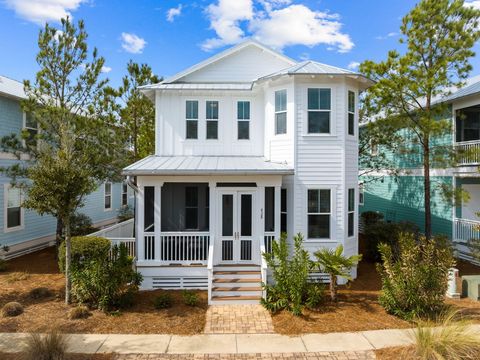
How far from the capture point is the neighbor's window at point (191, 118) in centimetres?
1326

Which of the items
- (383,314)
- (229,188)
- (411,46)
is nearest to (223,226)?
(229,188)

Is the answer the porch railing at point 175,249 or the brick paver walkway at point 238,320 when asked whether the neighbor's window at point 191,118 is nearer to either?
the porch railing at point 175,249

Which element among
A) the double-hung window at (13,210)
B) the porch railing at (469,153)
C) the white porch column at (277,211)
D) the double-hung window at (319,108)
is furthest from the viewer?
the double-hung window at (13,210)

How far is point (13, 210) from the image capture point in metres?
15.0

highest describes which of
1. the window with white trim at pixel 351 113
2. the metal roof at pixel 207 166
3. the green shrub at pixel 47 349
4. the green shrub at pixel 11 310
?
the window with white trim at pixel 351 113

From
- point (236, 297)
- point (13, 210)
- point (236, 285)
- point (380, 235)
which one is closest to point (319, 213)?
point (236, 285)

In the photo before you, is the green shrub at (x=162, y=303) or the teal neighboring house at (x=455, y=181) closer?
the green shrub at (x=162, y=303)

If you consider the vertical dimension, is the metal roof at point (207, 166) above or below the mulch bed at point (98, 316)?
above

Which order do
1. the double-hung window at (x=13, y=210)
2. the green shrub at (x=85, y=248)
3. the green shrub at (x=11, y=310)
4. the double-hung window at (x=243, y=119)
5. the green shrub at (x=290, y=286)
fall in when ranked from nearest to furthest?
1. the green shrub at (x=11, y=310)
2. the green shrub at (x=290, y=286)
3. the green shrub at (x=85, y=248)
4. the double-hung window at (x=243, y=119)
5. the double-hung window at (x=13, y=210)

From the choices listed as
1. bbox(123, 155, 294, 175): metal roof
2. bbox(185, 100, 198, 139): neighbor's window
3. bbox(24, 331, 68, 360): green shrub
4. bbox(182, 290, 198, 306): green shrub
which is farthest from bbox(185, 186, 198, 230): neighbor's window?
bbox(24, 331, 68, 360): green shrub

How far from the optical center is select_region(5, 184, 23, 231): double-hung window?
14.7 meters

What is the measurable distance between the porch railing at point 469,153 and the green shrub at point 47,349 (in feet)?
46.1

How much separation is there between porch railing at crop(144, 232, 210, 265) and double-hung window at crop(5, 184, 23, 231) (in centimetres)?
782

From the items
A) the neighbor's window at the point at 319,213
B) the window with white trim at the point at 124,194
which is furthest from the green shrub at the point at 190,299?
the window with white trim at the point at 124,194
